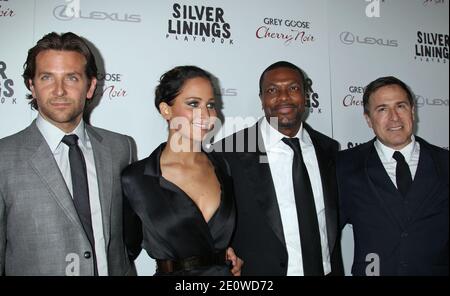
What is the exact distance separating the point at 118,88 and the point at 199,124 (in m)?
0.80

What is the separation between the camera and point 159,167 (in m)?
1.53

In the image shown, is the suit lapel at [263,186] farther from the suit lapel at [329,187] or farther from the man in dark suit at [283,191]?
the suit lapel at [329,187]

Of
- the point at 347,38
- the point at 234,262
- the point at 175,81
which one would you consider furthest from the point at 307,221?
the point at 347,38

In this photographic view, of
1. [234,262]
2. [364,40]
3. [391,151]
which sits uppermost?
[364,40]

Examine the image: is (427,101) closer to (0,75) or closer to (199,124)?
(199,124)

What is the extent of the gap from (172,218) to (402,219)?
3.25 feet

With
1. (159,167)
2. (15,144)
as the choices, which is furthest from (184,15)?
(15,144)

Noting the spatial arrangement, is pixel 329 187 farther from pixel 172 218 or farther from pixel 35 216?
pixel 35 216

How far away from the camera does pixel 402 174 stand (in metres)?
1.72

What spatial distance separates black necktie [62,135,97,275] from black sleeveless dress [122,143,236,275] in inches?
6.4

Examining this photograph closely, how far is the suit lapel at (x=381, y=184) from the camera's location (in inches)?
64.5

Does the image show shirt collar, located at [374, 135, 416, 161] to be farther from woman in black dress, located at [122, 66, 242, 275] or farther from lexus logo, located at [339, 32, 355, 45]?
lexus logo, located at [339, 32, 355, 45]

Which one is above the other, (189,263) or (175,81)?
(175,81)

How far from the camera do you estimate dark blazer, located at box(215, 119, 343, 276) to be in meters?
1.63
